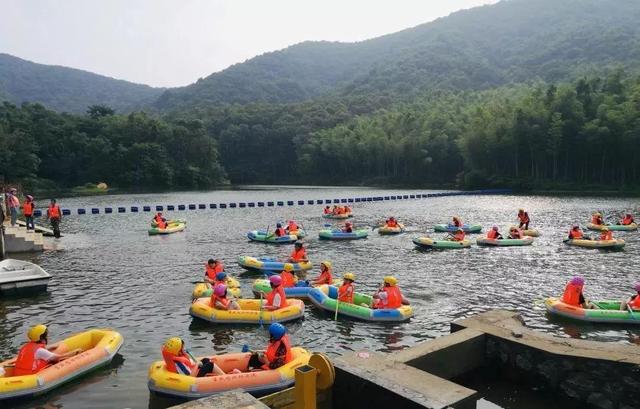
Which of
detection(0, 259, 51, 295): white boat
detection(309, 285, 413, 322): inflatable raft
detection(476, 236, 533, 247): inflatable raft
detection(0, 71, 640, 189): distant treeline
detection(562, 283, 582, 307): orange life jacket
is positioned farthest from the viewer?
detection(0, 71, 640, 189): distant treeline

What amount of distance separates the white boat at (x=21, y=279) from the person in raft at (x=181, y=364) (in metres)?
9.42

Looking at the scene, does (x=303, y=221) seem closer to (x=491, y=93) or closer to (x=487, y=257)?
(x=487, y=257)

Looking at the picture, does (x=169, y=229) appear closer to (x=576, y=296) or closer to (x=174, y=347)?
(x=174, y=347)

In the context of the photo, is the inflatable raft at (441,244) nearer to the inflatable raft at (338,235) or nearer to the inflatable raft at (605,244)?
the inflatable raft at (338,235)

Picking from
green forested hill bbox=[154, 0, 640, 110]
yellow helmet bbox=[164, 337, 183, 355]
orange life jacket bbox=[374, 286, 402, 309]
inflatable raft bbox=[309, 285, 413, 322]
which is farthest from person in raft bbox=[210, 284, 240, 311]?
green forested hill bbox=[154, 0, 640, 110]

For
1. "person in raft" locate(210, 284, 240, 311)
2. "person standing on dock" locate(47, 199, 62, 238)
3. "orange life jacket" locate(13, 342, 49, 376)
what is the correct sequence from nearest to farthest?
"orange life jacket" locate(13, 342, 49, 376)
"person in raft" locate(210, 284, 240, 311)
"person standing on dock" locate(47, 199, 62, 238)

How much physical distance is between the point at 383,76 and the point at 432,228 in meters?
133

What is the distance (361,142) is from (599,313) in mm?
79082

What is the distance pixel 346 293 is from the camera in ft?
50.6

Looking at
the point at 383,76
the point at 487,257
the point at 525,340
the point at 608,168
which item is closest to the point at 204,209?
the point at 487,257

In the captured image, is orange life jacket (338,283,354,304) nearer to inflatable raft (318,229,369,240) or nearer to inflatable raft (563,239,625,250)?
inflatable raft (318,229,369,240)

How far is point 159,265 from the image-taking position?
22.7 m

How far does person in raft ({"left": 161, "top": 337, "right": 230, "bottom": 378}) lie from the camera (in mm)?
10117

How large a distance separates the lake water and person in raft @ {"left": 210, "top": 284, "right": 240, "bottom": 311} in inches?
23.5
